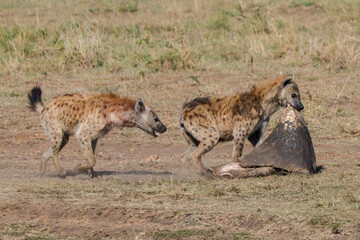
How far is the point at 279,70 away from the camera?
1230 cm

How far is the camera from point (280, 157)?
21.7 ft

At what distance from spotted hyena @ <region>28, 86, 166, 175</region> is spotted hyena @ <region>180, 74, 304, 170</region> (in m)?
0.64

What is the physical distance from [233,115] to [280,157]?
606mm

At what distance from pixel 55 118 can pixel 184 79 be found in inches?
204

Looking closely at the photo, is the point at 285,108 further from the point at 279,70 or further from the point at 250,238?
the point at 279,70

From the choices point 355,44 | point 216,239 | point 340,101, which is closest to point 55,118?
point 216,239

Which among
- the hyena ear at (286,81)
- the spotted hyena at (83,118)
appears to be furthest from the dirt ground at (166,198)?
the hyena ear at (286,81)

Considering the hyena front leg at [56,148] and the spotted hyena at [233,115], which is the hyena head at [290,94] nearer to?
the spotted hyena at [233,115]

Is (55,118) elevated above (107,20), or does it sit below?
above

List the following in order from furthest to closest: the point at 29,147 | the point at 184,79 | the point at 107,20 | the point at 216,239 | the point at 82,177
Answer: the point at 107,20 → the point at 184,79 → the point at 29,147 → the point at 82,177 → the point at 216,239

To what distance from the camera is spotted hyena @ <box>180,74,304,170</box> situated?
21.9 feet

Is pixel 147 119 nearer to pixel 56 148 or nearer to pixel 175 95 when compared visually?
pixel 56 148

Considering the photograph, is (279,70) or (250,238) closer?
(250,238)

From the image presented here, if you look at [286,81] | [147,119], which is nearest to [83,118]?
[147,119]
